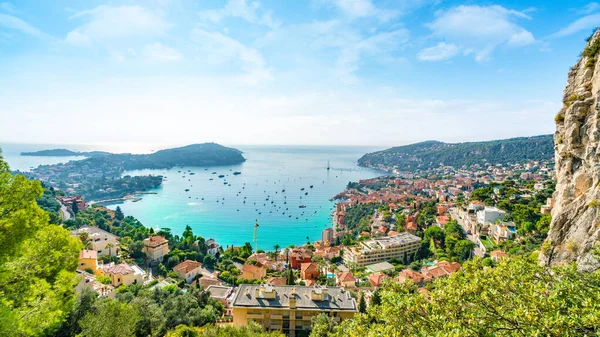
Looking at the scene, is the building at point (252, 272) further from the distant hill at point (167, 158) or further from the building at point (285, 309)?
the distant hill at point (167, 158)

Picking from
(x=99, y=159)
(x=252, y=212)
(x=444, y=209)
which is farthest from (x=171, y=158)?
(x=444, y=209)

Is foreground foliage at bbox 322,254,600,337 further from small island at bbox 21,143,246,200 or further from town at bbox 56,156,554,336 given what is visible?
small island at bbox 21,143,246,200

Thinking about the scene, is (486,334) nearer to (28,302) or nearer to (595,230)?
(28,302)

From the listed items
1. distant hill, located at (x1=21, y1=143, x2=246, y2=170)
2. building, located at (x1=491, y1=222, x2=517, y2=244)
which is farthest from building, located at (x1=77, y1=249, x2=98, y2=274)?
distant hill, located at (x1=21, y1=143, x2=246, y2=170)

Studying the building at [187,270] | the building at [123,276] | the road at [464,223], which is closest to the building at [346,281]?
the building at [187,270]

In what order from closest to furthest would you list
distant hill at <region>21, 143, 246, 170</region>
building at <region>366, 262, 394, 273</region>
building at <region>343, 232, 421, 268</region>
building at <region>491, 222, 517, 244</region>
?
1. building at <region>491, 222, 517, 244</region>
2. building at <region>366, 262, 394, 273</region>
3. building at <region>343, 232, 421, 268</region>
4. distant hill at <region>21, 143, 246, 170</region>

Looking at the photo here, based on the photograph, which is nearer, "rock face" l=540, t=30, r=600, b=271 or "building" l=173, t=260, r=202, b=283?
"rock face" l=540, t=30, r=600, b=271

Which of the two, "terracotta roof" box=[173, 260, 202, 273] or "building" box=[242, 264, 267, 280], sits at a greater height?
"terracotta roof" box=[173, 260, 202, 273]

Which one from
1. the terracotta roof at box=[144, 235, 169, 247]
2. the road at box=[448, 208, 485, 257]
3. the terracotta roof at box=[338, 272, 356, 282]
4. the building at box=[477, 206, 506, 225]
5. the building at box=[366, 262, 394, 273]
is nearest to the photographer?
the terracotta roof at box=[338, 272, 356, 282]
